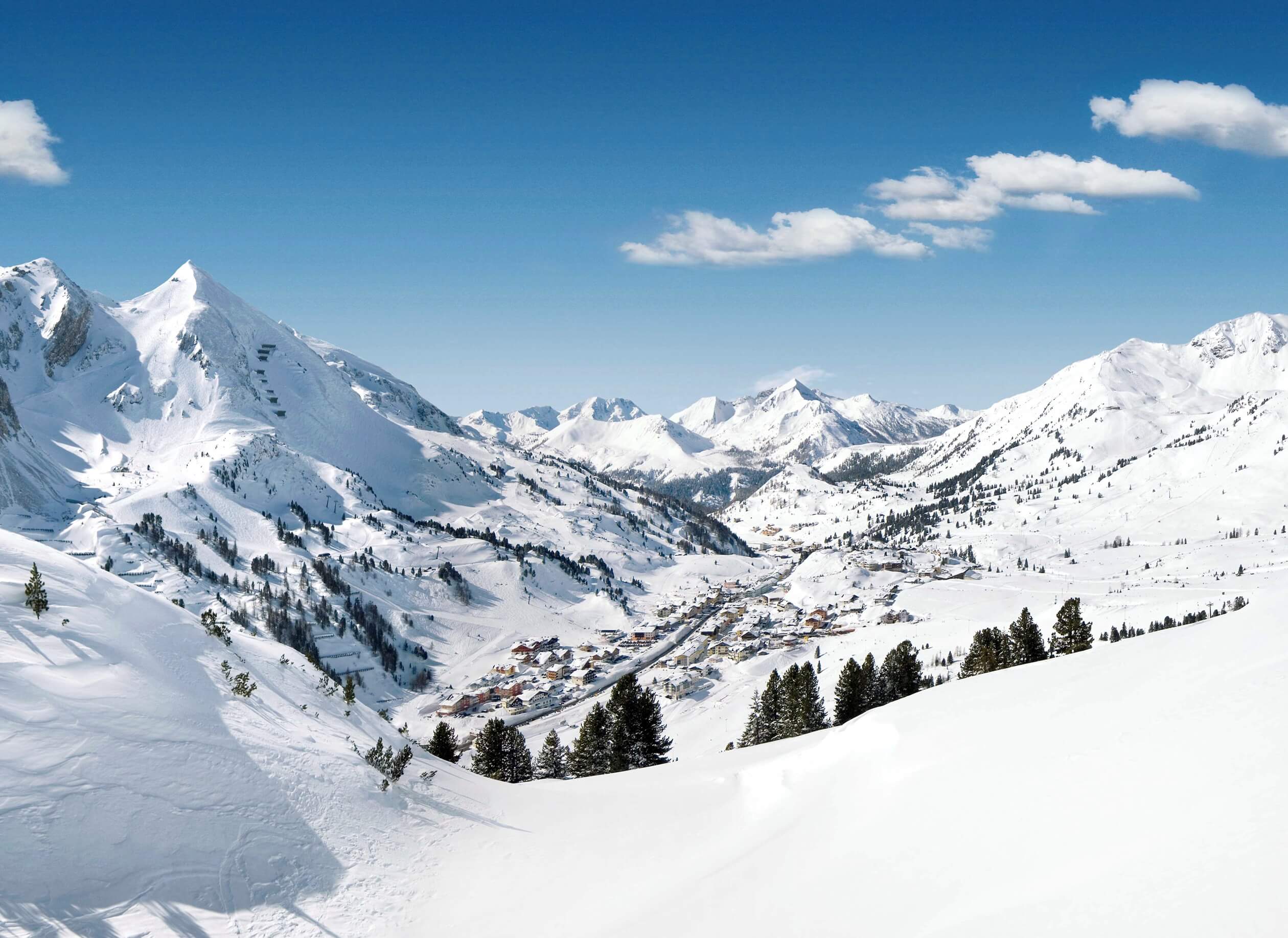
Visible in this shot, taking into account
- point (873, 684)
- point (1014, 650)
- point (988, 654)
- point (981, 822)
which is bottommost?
point (873, 684)

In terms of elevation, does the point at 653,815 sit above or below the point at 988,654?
above

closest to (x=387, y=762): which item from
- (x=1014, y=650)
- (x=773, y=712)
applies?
(x=773, y=712)

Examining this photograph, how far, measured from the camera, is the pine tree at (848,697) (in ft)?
159

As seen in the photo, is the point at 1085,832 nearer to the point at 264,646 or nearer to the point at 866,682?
the point at 264,646

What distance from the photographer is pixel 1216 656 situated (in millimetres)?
18891

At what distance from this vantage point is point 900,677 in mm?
53875

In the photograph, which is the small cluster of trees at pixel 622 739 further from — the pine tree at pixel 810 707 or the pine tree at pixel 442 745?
the pine tree at pixel 810 707

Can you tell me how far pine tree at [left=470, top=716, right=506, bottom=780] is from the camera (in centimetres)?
4294

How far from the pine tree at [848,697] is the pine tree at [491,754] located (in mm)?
23303

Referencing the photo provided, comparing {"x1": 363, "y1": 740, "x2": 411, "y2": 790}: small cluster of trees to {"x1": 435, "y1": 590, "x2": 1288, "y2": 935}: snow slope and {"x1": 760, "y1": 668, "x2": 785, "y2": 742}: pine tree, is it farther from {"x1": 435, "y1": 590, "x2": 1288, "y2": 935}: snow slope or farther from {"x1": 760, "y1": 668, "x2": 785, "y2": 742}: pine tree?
{"x1": 760, "y1": 668, "x2": 785, "y2": 742}: pine tree

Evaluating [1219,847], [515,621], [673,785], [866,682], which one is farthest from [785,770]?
[515,621]

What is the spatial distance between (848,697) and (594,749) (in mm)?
18719

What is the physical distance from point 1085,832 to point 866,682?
1645 inches

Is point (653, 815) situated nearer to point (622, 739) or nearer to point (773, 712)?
point (622, 739)
